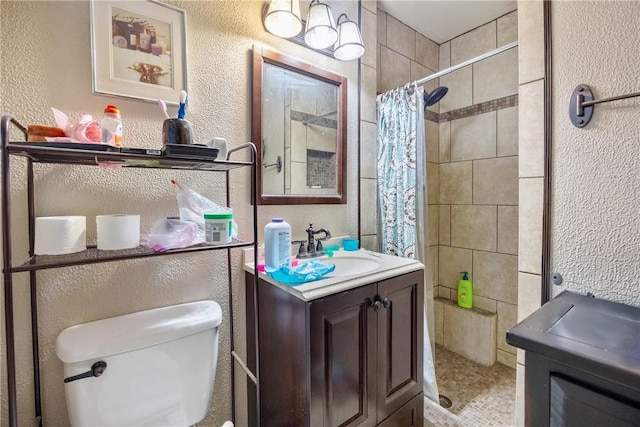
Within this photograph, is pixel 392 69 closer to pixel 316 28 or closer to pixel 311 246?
pixel 316 28

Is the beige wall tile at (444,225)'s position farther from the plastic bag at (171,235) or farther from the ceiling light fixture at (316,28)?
the plastic bag at (171,235)

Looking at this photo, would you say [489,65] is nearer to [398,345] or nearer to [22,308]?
[398,345]

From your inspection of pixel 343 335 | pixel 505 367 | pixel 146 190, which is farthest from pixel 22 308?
pixel 505 367

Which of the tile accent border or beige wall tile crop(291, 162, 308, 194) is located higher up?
the tile accent border

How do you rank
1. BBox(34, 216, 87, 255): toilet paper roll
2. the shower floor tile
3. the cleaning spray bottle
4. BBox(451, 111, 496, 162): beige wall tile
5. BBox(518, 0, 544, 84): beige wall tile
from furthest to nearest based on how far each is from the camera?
the cleaning spray bottle < BBox(451, 111, 496, 162): beige wall tile < the shower floor tile < BBox(518, 0, 544, 84): beige wall tile < BBox(34, 216, 87, 255): toilet paper roll

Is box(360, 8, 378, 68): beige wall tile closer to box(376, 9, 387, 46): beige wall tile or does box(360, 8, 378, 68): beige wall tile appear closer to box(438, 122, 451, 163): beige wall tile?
box(376, 9, 387, 46): beige wall tile

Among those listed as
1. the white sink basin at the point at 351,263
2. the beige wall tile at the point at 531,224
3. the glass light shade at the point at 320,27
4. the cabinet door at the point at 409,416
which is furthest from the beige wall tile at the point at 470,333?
the glass light shade at the point at 320,27

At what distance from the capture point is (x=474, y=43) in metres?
2.13

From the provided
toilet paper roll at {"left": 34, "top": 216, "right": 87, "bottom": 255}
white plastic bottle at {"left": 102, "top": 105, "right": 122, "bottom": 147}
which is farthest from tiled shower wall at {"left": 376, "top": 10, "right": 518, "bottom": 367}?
toilet paper roll at {"left": 34, "top": 216, "right": 87, "bottom": 255}

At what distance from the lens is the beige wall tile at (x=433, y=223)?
2303mm

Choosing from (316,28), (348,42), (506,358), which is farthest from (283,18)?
(506,358)

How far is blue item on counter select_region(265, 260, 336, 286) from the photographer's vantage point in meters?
0.98

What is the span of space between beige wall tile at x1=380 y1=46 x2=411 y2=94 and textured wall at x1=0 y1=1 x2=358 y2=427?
847 mm

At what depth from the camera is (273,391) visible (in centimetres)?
109
